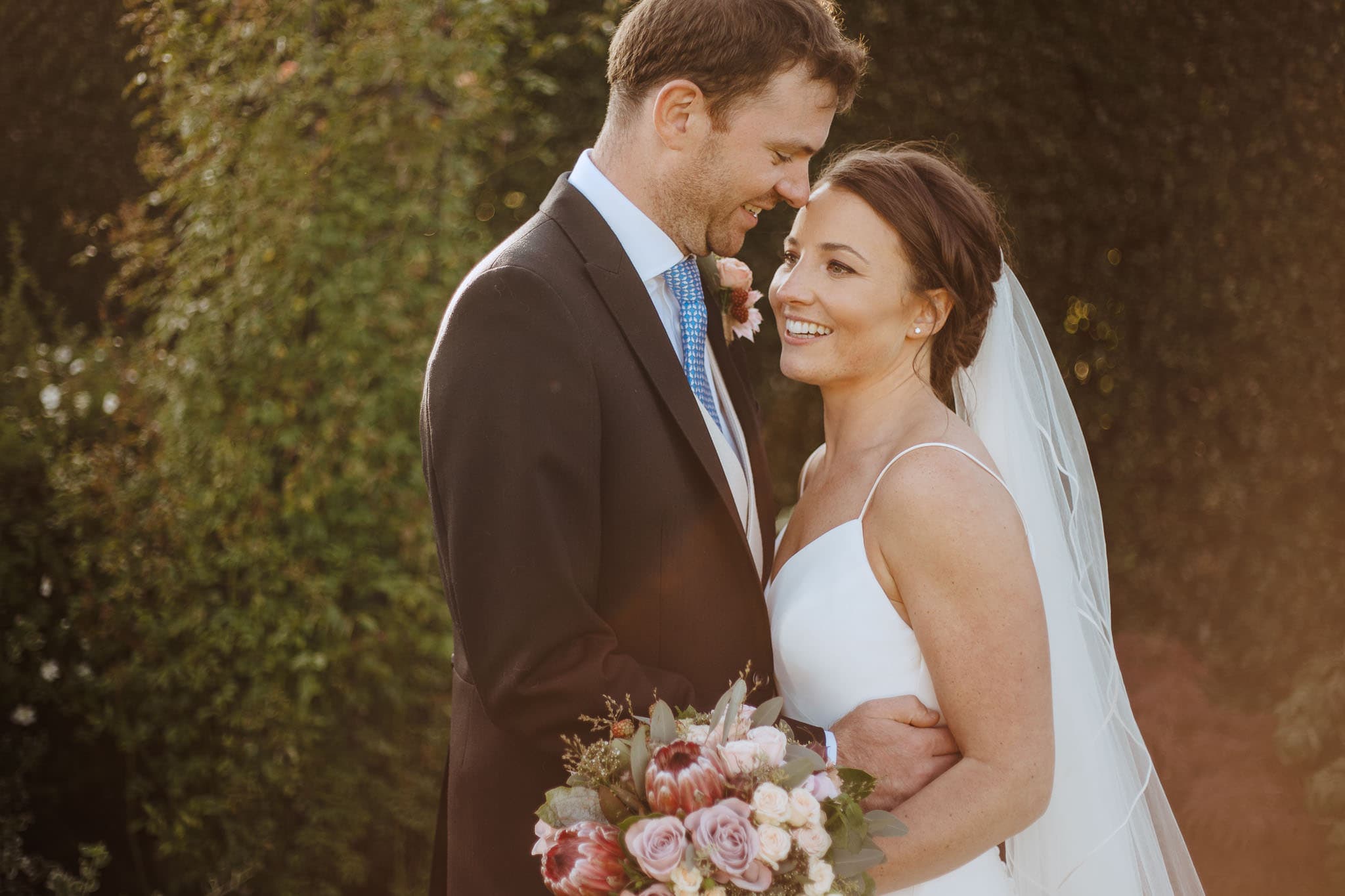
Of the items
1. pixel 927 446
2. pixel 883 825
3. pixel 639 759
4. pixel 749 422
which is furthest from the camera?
pixel 749 422

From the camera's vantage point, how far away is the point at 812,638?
246 centimetres

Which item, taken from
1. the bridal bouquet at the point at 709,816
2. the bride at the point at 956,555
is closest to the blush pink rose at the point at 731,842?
the bridal bouquet at the point at 709,816

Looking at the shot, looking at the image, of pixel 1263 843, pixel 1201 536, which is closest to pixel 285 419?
pixel 1201 536

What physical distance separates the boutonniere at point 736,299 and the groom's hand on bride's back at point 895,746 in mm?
1145

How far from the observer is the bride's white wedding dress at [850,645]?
2412 mm

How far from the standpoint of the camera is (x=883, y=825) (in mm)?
1901

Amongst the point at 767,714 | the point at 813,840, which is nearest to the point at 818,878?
the point at 813,840

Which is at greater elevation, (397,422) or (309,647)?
(397,422)

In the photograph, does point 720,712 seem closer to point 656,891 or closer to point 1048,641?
point 656,891

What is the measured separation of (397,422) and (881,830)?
8.97ft

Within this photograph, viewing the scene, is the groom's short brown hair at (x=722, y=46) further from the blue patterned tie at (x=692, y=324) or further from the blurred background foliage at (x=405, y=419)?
the blurred background foliage at (x=405, y=419)

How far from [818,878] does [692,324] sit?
4.29ft

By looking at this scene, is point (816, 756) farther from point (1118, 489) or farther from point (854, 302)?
point (1118, 489)

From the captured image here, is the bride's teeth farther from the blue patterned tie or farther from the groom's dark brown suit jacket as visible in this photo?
the groom's dark brown suit jacket
